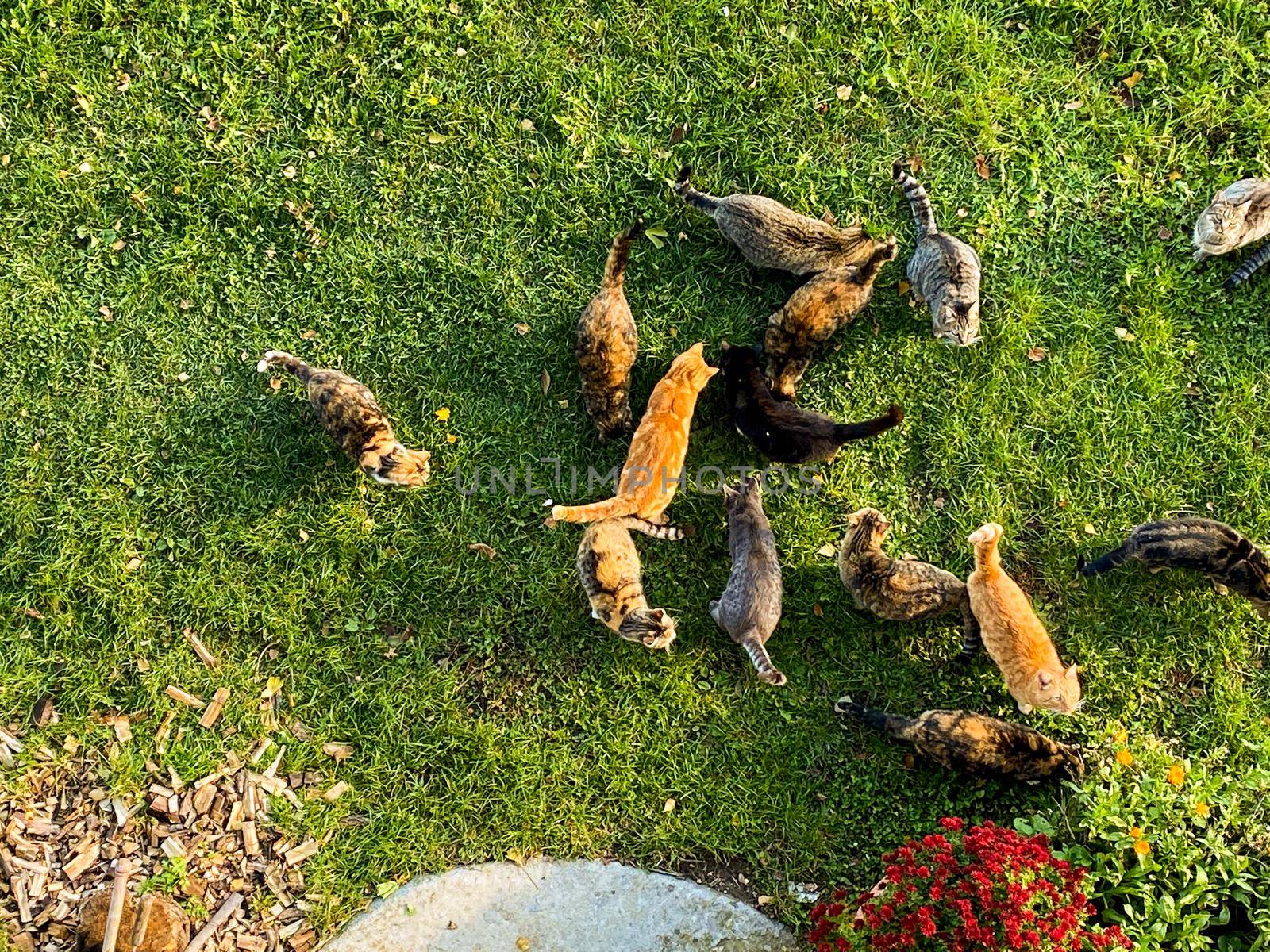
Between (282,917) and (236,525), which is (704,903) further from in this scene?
(236,525)

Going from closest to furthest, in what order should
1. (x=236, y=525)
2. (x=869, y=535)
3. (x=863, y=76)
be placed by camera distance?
(x=869, y=535) → (x=236, y=525) → (x=863, y=76)

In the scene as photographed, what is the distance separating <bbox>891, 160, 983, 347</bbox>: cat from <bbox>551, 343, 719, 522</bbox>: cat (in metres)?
1.35

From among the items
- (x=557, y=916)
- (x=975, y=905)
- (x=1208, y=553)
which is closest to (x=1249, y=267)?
(x=1208, y=553)

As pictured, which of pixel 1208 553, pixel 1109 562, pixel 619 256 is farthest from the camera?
pixel 1109 562

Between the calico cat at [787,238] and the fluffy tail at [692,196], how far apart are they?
0.28 feet

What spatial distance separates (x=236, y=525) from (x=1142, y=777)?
5043mm

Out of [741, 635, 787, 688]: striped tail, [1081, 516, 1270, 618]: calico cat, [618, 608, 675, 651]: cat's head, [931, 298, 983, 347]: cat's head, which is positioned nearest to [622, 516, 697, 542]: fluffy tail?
[618, 608, 675, 651]: cat's head

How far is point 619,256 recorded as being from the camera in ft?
16.1

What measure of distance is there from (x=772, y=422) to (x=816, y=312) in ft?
2.13

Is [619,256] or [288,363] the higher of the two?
[619,256]

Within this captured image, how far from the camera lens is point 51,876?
4699 millimetres

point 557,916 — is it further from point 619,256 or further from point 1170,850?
point 619,256

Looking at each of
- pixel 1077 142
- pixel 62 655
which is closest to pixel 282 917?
pixel 62 655

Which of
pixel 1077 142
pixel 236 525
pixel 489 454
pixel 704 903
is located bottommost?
pixel 704 903
